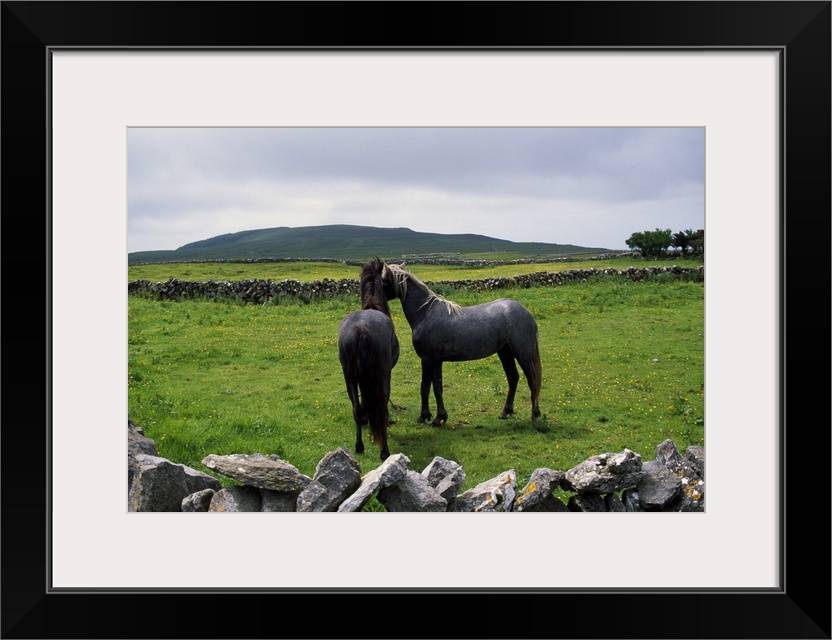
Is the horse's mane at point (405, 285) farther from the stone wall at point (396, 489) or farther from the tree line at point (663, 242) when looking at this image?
the stone wall at point (396, 489)

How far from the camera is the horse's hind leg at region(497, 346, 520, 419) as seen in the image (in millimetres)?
8938

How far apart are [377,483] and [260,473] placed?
1.16m

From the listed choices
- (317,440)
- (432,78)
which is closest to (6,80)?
(432,78)

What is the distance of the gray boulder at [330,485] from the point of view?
16.5 ft

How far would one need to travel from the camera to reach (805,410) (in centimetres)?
437

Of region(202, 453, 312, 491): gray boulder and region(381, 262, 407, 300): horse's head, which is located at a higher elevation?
region(381, 262, 407, 300): horse's head

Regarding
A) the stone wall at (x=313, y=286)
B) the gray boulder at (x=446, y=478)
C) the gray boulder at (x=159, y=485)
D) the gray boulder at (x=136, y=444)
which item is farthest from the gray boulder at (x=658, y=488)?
the stone wall at (x=313, y=286)

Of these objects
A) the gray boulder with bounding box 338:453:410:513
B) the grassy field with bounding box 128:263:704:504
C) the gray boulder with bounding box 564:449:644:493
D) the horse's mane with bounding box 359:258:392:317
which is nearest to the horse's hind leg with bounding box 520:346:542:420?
the grassy field with bounding box 128:263:704:504

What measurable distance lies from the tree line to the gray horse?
2.32m

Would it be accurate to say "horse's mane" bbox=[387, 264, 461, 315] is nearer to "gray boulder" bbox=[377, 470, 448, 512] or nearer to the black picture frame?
"gray boulder" bbox=[377, 470, 448, 512]

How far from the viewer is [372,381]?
7.39 m

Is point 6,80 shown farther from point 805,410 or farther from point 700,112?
point 805,410

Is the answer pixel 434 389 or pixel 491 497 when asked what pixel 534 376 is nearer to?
pixel 434 389

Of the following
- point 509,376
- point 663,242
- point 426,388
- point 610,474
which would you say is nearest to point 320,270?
point 426,388
